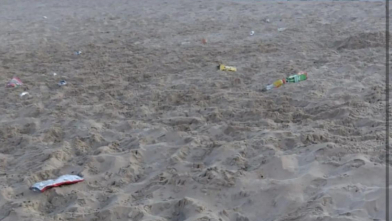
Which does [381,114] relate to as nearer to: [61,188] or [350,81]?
[350,81]

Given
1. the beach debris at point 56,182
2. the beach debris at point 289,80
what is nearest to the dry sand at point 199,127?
the beach debris at point 56,182

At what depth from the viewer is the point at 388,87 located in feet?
17.4

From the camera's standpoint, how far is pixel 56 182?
12.4ft

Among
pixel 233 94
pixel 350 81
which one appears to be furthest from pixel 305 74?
pixel 233 94

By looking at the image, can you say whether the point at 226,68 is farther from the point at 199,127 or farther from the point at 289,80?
the point at 199,127

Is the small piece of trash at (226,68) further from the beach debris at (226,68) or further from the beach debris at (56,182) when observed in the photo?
the beach debris at (56,182)

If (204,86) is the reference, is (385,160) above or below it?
above

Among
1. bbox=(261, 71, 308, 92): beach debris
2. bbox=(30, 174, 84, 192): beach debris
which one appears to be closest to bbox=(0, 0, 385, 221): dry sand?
bbox=(30, 174, 84, 192): beach debris

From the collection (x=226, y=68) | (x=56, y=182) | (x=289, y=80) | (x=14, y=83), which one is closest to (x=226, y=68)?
(x=226, y=68)

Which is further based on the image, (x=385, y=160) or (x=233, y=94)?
(x=233, y=94)

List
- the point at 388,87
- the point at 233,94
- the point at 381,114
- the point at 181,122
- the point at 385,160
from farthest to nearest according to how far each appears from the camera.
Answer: the point at 233,94, the point at 388,87, the point at 181,122, the point at 381,114, the point at 385,160

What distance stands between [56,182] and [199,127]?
4.73 ft

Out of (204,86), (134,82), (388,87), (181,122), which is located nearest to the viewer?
(181,122)

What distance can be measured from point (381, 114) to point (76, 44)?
6258 mm
